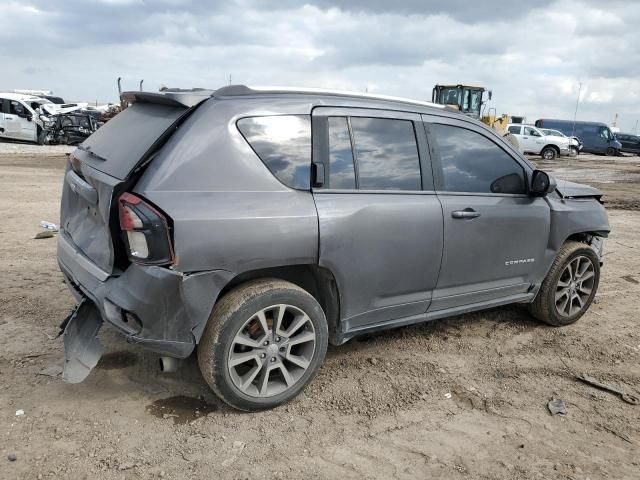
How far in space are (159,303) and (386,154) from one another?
1.69 metres

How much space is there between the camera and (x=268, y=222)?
2.88 m

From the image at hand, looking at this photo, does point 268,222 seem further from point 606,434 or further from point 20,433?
point 606,434

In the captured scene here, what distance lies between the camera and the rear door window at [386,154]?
3.33m

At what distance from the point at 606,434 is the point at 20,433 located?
3.24 meters


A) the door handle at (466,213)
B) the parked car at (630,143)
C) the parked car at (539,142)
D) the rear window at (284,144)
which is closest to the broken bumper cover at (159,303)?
the rear window at (284,144)

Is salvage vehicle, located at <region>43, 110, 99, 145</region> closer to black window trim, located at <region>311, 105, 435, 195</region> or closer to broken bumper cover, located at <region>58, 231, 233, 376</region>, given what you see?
black window trim, located at <region>311, 105, 435, 195</region>

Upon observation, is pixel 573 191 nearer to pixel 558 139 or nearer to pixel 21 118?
pixel 21 118

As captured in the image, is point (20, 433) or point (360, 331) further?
point (360, 331)

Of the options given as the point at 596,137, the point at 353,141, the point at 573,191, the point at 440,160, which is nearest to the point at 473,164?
the point at 440,160

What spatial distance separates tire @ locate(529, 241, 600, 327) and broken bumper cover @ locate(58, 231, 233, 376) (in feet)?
9.40

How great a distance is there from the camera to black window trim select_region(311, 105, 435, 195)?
318 centimetres

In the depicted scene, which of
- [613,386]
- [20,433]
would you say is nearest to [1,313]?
[20,433]

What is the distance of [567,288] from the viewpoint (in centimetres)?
454

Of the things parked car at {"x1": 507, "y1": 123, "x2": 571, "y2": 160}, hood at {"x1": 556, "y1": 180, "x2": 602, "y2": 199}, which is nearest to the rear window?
hood at {"x1": 556, "y1": 180, "x2": 602, "y2": 199}
